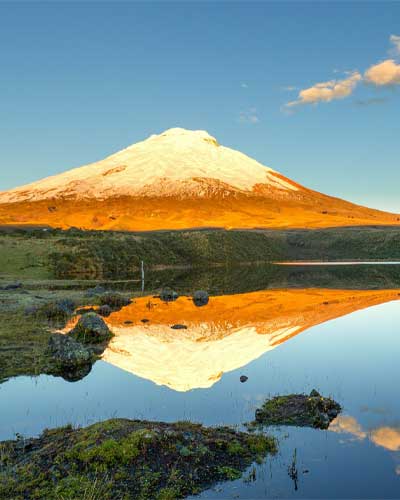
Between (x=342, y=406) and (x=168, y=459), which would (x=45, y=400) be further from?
(x=342, y=406)

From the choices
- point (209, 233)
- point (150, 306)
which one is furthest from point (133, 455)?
point (209, 233)

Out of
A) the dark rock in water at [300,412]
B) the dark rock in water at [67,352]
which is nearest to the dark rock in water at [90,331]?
the dark rock in water at [67,352]

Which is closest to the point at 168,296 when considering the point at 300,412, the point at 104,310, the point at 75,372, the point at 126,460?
the point at 104,310

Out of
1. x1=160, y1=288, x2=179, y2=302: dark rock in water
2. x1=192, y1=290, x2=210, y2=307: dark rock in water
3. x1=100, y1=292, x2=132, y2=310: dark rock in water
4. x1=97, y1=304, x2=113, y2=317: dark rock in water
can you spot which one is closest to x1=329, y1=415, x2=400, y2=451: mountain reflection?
x1=97, y1=304, x2=113, y2=317: dark rock in water

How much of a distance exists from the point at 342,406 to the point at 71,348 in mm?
14499

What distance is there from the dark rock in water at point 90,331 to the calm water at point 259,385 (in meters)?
1.52

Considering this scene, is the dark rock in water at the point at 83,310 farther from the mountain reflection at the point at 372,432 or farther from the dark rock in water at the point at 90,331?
the mountain reflection at the point at 372,432

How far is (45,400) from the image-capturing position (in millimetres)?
20062

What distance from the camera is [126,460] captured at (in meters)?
13.6

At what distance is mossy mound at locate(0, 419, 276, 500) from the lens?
489 inches

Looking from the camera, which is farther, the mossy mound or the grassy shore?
the grassy shore

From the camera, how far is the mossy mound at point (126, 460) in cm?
1241

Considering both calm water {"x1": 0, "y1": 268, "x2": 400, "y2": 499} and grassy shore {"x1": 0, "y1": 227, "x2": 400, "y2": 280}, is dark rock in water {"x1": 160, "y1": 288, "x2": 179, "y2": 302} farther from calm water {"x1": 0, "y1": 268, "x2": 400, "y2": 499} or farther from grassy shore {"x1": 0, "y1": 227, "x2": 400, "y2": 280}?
grassy shore {"x1": 0, "y1": 227, "x2": 400, "y2": 280}

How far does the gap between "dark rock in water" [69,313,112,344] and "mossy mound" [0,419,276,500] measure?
1440cm
